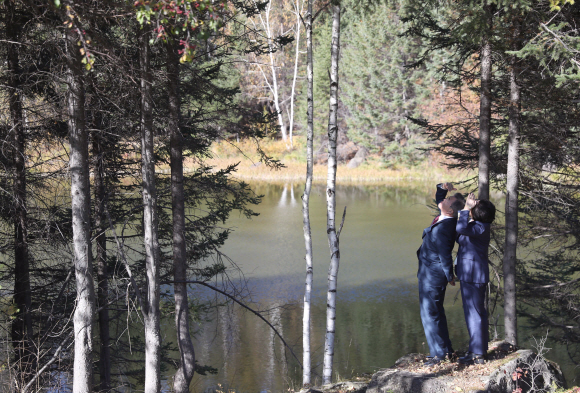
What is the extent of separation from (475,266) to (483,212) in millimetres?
485

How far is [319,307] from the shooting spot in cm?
1112

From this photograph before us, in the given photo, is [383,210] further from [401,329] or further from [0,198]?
[0,198]

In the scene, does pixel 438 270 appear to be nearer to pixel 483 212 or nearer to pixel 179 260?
pixel 483 212

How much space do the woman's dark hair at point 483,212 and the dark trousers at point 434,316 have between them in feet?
2.30

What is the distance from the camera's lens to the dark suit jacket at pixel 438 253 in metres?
4.33

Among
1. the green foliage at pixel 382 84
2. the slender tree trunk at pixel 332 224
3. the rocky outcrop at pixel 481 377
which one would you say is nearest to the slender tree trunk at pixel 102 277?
the slender tree trunk at pixel 332 224

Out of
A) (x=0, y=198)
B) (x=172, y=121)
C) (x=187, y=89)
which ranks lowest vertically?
(x=0, y=198)

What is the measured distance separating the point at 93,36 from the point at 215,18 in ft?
4.57

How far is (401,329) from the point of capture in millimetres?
10227

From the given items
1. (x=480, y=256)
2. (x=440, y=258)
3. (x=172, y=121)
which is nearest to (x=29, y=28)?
(x=172, y=121)

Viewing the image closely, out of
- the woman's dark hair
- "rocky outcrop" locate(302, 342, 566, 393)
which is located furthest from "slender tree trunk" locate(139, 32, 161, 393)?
the woman's dark hair

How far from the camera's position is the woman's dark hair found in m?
4.27

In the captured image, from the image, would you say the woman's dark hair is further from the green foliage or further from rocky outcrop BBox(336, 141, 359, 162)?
rocky outcrop BBox(336, 141, 359, 162)

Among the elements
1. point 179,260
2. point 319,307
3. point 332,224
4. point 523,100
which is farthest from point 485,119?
point 319,307
